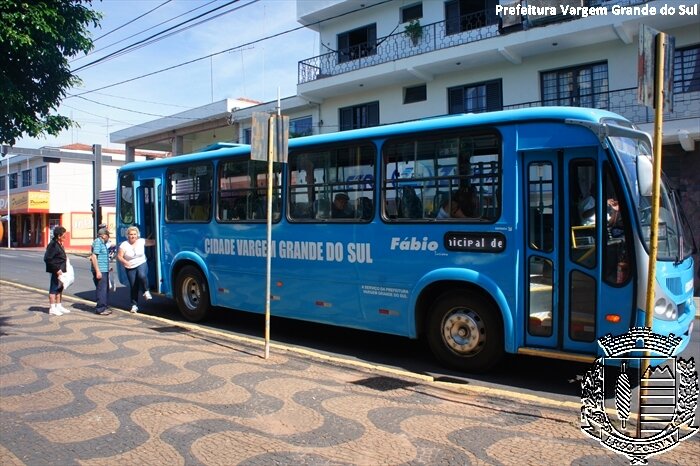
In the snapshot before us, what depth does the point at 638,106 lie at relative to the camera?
14.7 metres

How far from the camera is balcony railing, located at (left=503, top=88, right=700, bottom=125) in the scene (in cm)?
1401

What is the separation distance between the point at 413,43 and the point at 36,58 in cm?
1422

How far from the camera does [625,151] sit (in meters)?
5.43

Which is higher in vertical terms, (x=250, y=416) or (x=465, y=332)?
(x=465, y=332)

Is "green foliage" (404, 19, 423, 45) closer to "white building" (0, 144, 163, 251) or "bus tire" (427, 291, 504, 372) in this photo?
"bus tire" (427, 291, 504, 372)

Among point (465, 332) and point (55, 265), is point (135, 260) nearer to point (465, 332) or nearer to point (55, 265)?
point (55, 265)

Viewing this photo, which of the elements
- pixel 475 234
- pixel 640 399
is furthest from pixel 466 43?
pixel 640 399

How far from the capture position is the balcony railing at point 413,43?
57.3ft

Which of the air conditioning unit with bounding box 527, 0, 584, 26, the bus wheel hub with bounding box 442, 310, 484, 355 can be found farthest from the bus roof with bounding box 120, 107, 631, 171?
the air conditioning unit with bounding box 527, 0, 584, 26

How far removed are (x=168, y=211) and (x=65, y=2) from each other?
146 inches

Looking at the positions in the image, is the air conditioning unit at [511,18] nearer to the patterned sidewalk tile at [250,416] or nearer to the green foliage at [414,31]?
the green foliage at [414,31]

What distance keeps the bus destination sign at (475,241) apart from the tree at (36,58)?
19.3ft

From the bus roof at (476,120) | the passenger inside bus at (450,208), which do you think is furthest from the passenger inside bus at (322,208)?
the passenger inside bus at (450,208)

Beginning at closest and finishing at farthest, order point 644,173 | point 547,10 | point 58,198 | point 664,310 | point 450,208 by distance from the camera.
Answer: point 644,173, point 664,310, point 450,208, point 547,10, point 58,198
